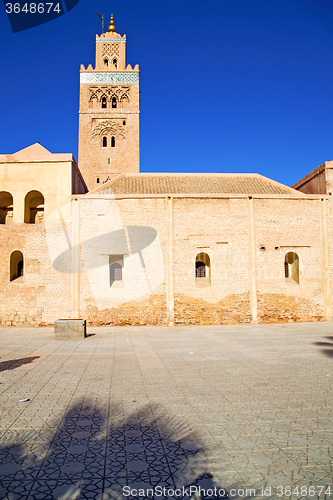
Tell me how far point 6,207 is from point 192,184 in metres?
9.83

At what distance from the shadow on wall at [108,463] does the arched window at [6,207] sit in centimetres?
1538

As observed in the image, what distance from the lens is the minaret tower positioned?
1241 inches

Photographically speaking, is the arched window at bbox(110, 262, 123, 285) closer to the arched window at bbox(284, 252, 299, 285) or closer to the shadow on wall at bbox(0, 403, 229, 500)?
the arched window at bbox(284, 252, 299, 285)

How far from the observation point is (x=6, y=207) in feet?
58.4

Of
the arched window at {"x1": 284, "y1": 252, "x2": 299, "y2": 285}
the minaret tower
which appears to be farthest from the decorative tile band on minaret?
the arched window at {"x1": 284, "y1": 252, "x2": 299, "y2": 285}

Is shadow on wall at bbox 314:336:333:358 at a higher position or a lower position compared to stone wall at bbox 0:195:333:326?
lower

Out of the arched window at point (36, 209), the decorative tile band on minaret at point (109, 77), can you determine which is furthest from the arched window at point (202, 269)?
the decorative tile band on minaret at point (109, 77)

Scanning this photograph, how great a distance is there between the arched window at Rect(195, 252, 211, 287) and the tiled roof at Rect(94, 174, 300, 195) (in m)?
3.24

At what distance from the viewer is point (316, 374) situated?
6234 mm

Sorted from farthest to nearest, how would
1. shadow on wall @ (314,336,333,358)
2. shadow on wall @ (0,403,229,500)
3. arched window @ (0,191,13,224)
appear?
arched window @ (0,191,13,224) → shadow on wall @ (314,336,333,358) → shadow on wall @ (0,403,229,500)

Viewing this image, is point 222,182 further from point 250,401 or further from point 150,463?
point 150,463

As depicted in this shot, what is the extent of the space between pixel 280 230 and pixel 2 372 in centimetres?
1344

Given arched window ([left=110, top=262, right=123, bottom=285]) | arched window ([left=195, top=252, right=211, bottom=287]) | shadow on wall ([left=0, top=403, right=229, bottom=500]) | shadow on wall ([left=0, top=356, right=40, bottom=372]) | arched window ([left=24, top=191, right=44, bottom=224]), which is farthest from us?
arched window ([left=110, top=262, right=123, bottom=285])

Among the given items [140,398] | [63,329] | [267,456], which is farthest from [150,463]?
[63,329]
